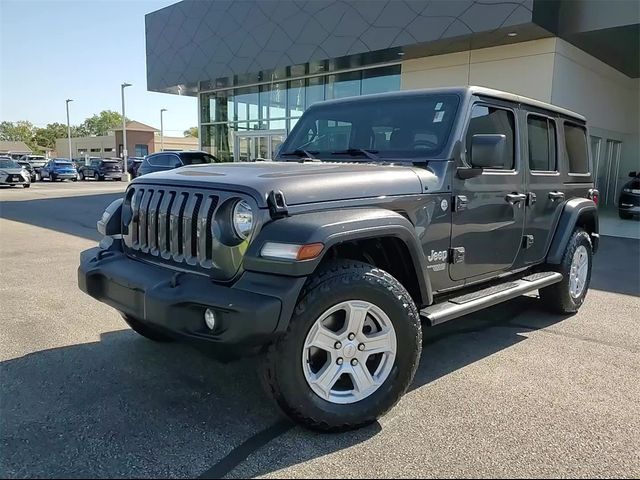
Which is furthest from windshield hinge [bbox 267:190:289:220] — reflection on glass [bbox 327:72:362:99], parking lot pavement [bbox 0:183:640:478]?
reflection on glass [bbox 327:72:362:99]

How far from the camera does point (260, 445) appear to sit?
2.74 meters

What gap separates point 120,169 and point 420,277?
35292 millimetres

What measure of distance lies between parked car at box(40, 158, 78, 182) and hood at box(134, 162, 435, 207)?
107 ft

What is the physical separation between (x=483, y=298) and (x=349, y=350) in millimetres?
1370

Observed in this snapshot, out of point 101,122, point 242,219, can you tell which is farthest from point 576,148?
point 101,122

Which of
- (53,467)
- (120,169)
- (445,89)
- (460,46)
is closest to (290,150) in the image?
Answer: (445,89)

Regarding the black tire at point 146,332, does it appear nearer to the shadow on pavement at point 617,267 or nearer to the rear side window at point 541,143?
the rear side window at point 541,143

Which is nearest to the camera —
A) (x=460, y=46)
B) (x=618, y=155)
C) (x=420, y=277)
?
(x=420, y=277)

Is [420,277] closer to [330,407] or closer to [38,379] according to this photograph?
[330,407]

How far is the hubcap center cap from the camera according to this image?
2.94 metres

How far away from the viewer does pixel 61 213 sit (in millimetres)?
13922

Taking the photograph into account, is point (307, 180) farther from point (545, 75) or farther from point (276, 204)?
point (545, 75)

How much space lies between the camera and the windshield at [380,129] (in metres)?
3.83

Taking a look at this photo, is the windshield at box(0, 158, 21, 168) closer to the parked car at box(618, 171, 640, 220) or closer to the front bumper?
the parked car at box(618, 171, 640, 220)
